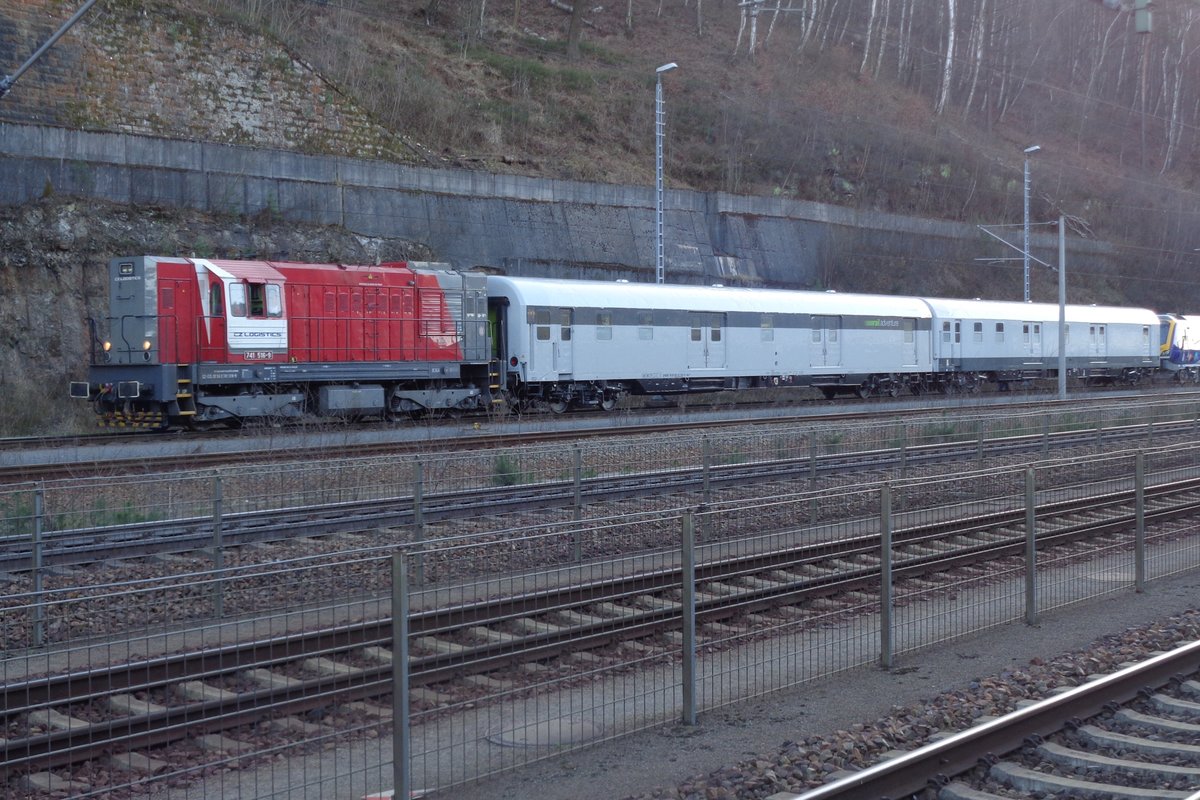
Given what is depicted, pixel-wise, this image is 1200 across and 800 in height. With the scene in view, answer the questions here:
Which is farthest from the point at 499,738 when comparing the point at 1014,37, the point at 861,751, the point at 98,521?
the point at 1014,37

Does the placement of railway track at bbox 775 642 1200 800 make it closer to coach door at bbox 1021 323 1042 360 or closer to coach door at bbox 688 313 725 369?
coach door at bbox 688 313 725 369

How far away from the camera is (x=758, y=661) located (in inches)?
363

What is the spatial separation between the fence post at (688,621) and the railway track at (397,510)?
5.55 meters

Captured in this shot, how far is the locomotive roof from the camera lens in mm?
29500

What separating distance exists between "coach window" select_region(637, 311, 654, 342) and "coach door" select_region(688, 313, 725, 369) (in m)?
1.46

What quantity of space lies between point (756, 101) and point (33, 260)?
44730 mm

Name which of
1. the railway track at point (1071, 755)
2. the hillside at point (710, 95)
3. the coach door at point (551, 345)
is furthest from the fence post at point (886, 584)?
the hillside at point (710, 95)

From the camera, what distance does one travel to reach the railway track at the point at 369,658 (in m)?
6.36

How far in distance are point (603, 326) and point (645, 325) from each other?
1.38 metres

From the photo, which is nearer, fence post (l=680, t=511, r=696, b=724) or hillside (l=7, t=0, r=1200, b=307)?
fence post (l=680, t=511, r=696, b=724)

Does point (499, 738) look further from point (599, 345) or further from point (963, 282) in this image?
point (963, 282)

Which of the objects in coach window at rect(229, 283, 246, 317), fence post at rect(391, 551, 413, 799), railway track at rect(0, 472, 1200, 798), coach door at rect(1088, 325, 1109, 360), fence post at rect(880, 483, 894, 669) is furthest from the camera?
coach door at rect(1088, 325, 1109, 360)

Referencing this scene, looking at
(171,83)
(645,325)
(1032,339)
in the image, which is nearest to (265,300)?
(645,325)

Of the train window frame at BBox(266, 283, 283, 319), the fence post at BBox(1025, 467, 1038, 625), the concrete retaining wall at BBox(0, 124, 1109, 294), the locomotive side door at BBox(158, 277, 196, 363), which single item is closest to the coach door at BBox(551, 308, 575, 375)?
the train window frame at BBox(266, 283, 283, 319)
